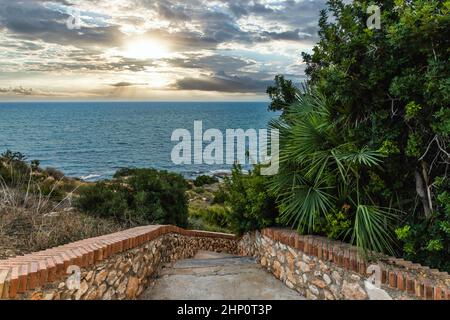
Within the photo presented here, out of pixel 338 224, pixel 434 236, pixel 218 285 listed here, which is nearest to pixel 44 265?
pixel 218 285

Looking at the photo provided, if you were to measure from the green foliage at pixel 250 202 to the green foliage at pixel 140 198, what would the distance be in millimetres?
2487

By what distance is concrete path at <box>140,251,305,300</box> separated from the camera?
4.42m

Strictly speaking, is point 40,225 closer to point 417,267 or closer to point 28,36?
point 417,267

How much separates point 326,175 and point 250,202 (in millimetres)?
2380

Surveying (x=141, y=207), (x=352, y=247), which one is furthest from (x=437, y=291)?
(x=141, y=207)

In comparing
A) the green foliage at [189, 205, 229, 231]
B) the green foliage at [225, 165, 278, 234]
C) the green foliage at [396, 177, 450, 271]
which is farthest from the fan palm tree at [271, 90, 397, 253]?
the green foliage at [189, 205, 229, 231]

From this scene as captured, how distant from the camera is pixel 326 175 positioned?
4801 millimetres

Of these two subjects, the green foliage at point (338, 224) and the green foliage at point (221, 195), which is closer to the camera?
the green foliage at point (338, 224)

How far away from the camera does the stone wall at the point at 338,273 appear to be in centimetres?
315

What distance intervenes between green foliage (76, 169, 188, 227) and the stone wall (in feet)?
14.0

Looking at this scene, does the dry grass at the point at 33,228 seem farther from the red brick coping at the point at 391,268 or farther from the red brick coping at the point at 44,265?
the red brick coping at the point at 391,268

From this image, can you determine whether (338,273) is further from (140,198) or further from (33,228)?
(140,198)

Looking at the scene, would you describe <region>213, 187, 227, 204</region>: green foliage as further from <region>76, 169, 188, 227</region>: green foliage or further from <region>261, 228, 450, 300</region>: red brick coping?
<region>261, 228, 450, 300</region>: red brick coping

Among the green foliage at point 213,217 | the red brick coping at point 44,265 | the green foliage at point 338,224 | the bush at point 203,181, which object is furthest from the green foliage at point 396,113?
the bush at point 203,181
